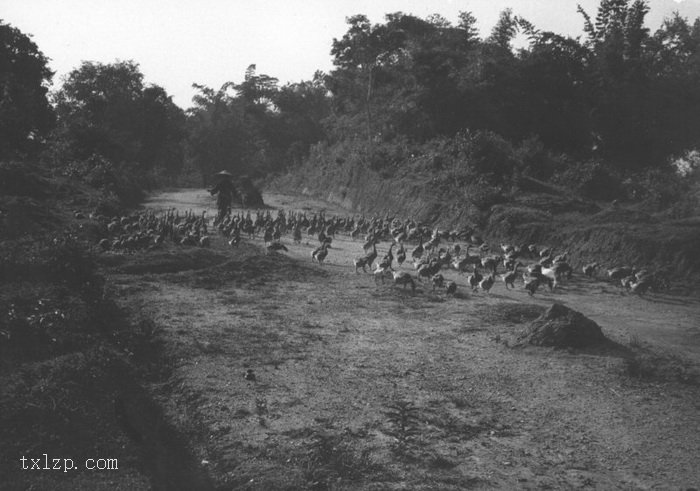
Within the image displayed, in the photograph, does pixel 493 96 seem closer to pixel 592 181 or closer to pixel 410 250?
pixel 592 181

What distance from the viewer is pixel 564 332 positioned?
1112cm

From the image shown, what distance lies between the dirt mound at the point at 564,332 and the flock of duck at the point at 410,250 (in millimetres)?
4146

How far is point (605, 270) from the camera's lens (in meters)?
18.5

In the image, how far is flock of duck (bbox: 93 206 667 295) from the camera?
16484mm

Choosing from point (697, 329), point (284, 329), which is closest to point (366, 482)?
point (284, 329)

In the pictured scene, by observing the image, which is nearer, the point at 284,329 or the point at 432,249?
the point at 284,329

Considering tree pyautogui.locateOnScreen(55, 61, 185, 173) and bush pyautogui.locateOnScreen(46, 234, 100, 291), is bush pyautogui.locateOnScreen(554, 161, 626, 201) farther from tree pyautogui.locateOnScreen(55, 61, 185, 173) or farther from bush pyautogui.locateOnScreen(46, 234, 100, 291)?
tree pyautogui.locateOnScreen(55, 61, 185, 173)

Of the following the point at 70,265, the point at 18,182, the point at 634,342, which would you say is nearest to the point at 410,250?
the point at 634,342

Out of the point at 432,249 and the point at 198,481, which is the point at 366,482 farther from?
the point at 432,249

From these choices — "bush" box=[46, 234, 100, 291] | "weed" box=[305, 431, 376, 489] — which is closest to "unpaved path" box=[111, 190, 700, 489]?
"weed" box=[305, 431, 376, 489]

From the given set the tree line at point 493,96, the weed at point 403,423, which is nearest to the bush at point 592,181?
the tree line at point 493,96

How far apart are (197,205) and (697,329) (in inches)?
1215

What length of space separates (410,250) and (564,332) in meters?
12.6

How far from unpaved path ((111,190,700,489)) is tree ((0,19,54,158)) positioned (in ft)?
75.4
